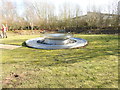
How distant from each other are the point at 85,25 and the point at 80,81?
17.0m

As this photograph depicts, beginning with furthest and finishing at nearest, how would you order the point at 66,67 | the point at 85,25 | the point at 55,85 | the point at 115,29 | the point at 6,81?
the point at 85,25
the point at 115,29
the point at 66,67
the point at 6,81
the point at 55,85

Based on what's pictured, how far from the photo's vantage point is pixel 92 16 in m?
17.5

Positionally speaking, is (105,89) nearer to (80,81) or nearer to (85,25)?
(80,81)

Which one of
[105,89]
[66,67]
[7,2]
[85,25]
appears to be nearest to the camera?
[105,89]

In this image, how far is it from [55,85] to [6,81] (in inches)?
49.4

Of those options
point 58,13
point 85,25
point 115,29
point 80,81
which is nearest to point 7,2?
point 58,13

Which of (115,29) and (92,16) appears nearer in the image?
(115,29)

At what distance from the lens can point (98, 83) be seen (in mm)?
2283

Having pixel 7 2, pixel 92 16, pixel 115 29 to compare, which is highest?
pixel 7 2

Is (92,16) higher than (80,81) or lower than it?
higher

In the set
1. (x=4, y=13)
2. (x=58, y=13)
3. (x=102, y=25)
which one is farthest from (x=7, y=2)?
(x=102, y=25)

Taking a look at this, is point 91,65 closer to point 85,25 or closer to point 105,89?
point 105,89

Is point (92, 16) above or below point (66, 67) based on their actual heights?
above

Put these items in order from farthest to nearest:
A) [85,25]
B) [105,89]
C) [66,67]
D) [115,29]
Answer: [85,25] → [115,29] → [66,67] → [105,89]
